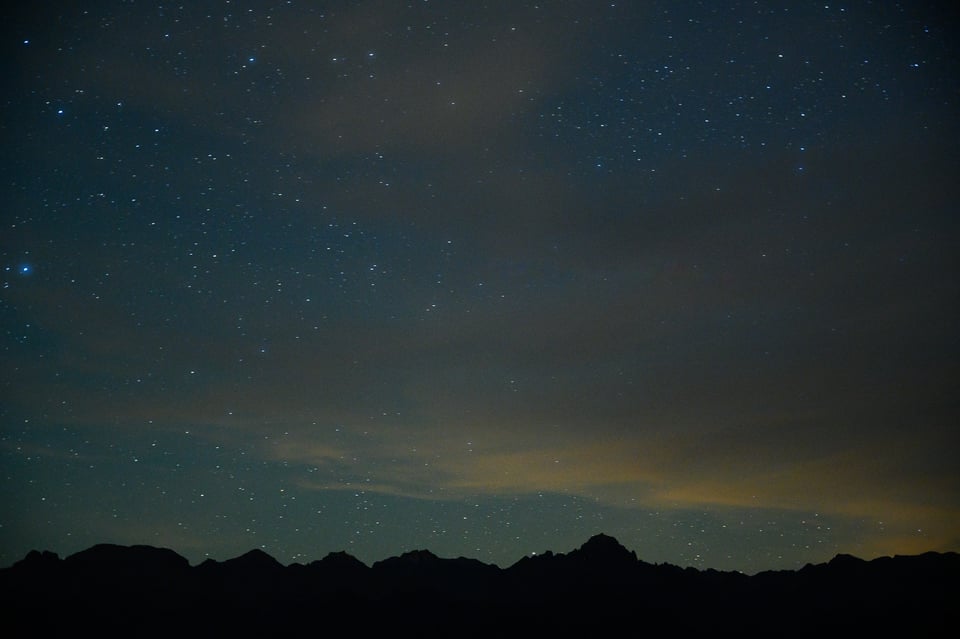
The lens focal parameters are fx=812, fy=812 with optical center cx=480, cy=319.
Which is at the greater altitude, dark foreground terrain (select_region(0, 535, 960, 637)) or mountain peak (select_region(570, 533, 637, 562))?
mountain peak (select_region(570, 533, 637, 562))

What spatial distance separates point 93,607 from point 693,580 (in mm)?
72012

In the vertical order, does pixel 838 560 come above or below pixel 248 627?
above

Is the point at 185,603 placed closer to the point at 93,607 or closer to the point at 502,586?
the point at 93,607

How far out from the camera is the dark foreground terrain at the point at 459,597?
287 ft

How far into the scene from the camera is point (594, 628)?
91.9 m

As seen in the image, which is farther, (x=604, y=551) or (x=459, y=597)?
(x=604, y=551)

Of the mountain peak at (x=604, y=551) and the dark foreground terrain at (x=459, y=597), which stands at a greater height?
the mountain peak at (x=604, y=551)

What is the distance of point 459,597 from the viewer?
98.9m

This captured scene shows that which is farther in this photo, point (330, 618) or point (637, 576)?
point (637, 576)

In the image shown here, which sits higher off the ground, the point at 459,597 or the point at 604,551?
the point at 604,551

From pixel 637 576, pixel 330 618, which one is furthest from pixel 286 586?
pixel 637 576

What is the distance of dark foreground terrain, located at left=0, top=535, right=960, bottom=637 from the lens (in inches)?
3450

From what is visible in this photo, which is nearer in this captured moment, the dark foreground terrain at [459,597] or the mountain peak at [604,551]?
the dark foreground terrain at [459,597]

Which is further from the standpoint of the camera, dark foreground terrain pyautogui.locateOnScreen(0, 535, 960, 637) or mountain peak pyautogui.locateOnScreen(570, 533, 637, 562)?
mountain peak pyautogui.locateOnScreen(570, 533, 637, 562)
